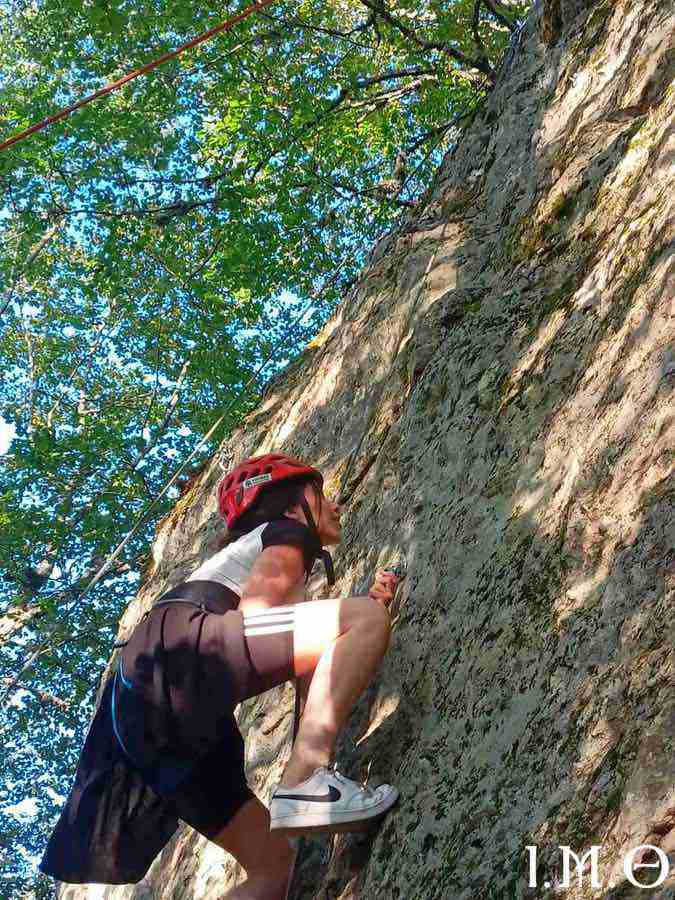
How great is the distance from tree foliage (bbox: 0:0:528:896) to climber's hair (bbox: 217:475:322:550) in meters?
6.42

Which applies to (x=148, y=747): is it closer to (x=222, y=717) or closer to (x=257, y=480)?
(x=222, y=717)

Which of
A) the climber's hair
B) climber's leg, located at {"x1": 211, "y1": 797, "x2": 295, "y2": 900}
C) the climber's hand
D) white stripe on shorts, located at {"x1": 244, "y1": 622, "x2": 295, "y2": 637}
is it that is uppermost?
the climber's hair

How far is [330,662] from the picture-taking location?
3.38m

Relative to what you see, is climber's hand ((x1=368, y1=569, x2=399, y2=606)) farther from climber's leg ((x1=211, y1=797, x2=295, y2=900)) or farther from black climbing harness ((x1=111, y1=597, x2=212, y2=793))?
climber's leg ((x1=211, y1=797, x2=295, y2=900))

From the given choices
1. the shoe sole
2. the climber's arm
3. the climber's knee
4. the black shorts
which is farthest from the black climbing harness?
the shoe sole

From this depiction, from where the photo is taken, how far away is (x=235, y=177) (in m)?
12.8

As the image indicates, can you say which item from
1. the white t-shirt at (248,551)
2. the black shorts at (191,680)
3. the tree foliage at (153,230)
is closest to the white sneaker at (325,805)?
the black shorts at (191,680)

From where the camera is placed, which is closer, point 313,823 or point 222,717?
point 313,823

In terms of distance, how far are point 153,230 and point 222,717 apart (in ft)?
39.5

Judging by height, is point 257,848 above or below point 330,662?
below

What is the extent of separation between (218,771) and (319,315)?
13129 mm

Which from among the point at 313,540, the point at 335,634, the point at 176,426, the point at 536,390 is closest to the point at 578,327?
the point at 536,390

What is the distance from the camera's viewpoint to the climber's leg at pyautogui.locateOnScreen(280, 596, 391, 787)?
3.28 metres

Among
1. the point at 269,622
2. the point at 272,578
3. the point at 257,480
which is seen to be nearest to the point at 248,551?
the point at 272,578
